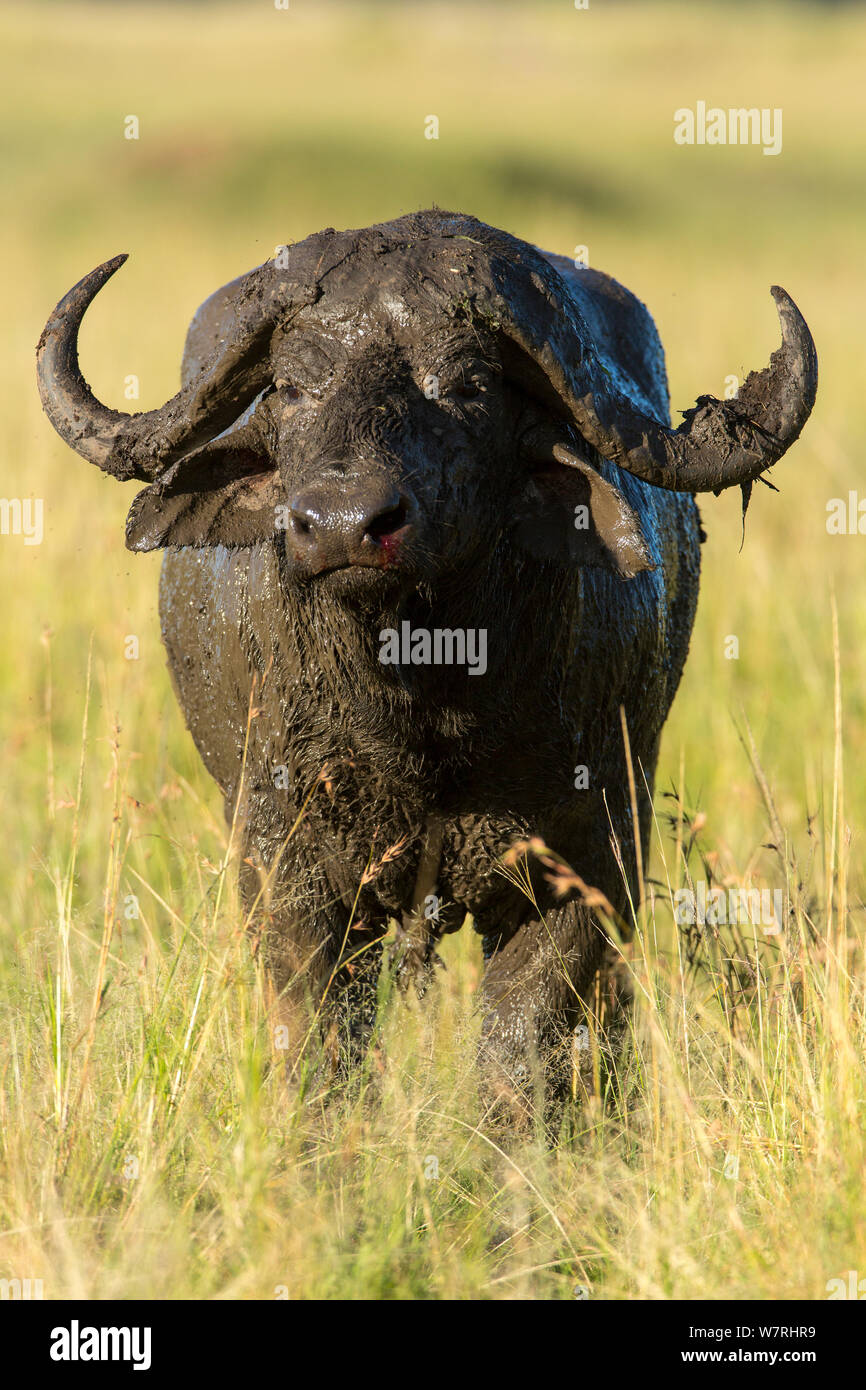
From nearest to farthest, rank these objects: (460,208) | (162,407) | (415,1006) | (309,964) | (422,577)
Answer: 1. (422,577)
2. (162,407)
3. (309,964)
4. (415,1006)
5. (460,208)

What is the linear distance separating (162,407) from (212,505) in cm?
30

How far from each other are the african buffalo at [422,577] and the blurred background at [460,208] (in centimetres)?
61

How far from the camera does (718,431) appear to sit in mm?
4008

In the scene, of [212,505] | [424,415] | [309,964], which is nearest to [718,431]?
[424,415]

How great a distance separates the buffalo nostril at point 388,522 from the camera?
3473 mm

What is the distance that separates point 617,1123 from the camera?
4371mm

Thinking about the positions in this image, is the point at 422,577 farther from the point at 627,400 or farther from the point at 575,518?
the point at 627,400

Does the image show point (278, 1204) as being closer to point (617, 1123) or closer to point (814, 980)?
point (617, 1123)

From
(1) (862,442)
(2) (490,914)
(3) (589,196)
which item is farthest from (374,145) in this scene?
(2) (490,914)

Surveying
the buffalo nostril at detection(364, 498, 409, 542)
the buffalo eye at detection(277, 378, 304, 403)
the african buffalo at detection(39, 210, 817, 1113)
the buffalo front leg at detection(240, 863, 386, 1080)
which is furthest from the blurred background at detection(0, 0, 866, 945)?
the buffalo nostril at detection(364, 498, 409, 542)

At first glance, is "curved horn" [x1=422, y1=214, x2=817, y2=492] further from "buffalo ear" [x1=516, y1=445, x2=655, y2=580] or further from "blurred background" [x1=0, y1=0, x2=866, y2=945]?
"blurred background" [x1=0, y1=0, x2=866, y2=945]

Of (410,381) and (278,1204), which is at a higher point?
(410,381)

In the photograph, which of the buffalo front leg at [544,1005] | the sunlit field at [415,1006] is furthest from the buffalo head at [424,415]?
the buffalo front leg at [544,1005]
